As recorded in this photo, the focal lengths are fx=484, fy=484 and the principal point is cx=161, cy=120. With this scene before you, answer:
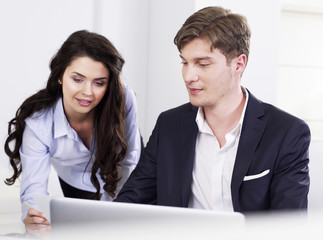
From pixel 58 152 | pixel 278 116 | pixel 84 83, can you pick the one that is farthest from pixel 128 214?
pixel 58 152

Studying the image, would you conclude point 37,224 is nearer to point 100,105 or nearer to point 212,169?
point 212,169

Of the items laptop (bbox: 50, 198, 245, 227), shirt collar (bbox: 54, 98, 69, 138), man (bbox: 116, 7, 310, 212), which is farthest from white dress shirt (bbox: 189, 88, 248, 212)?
laptop (bbox: 50, 198, 245, 227)

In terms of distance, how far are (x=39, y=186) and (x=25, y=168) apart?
0.11 m

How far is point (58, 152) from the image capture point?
2.18 metres

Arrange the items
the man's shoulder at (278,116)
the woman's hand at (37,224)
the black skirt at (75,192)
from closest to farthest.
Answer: the woman's hand at (37,224) < the man's shoulder at (278,116) < the black skirt at (75,192)

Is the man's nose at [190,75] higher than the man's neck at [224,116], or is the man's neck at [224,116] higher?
the man's nose at [190,75]

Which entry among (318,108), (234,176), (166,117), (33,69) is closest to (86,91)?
(166,117)

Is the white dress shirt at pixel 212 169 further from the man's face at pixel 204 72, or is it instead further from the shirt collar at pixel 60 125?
the shirt collar at pixel 60 125

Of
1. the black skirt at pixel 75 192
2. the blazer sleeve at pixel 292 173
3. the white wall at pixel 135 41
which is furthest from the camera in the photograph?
the white wall at pixel 135 41

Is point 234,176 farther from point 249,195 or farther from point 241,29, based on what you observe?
point 241,29

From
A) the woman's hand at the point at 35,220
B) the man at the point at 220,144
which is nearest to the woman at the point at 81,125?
the man at the point at 220,144

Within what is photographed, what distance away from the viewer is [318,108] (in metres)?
4.35

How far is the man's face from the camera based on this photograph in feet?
5.57

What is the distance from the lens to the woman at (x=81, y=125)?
2051 millimetres
